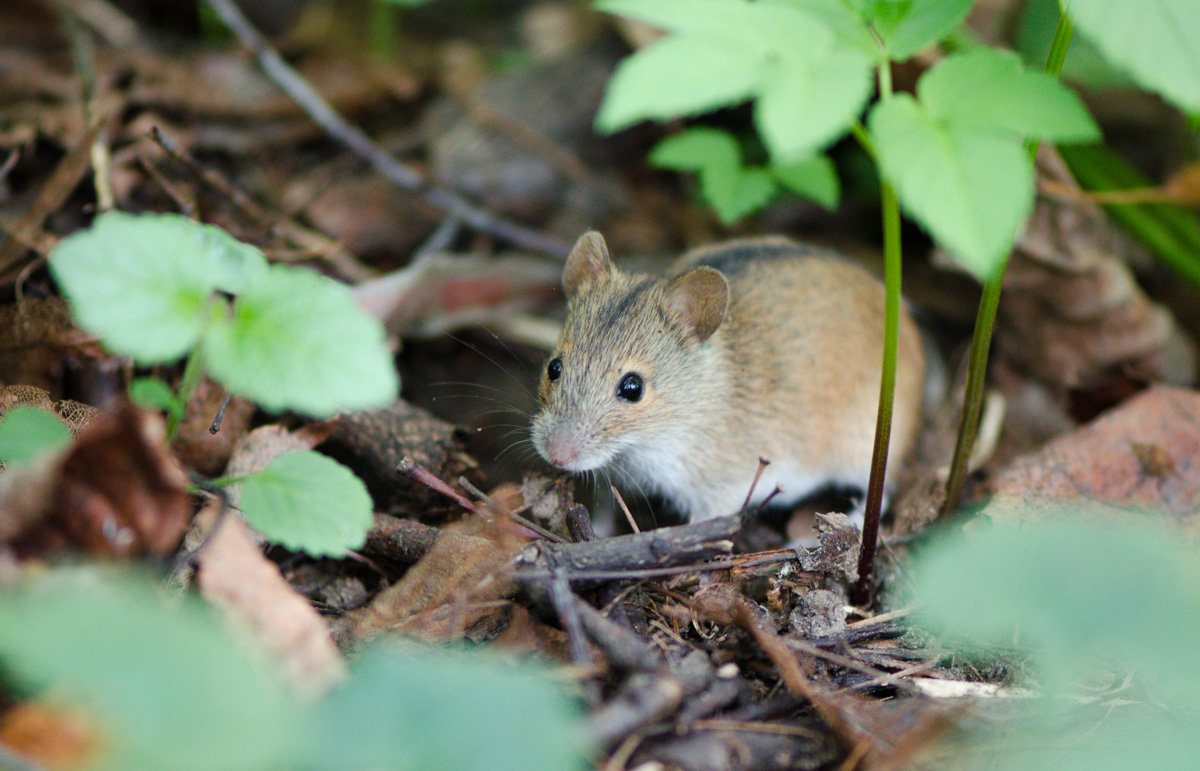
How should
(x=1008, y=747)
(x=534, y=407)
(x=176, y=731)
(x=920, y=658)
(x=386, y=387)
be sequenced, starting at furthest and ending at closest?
(x=534, y=407)
(x=920, y=658)
(x=1008, y=747)
(x=386, y=387)
(x=176, y=731)

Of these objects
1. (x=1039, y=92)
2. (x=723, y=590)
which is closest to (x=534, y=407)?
(x=723, y=590)

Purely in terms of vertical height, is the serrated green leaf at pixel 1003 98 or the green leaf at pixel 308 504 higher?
the serrated green leaf at pixel 1003 98

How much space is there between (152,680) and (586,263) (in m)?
3.10

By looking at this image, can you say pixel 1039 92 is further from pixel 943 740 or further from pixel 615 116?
pixel 943 740

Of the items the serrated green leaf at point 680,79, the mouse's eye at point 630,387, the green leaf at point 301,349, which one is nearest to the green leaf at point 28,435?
the green leaf at point 301,349

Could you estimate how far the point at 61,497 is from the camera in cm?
218

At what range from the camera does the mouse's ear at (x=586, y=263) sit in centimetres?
432

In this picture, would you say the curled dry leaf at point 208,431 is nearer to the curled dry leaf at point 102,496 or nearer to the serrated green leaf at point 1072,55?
the curled dry leaf at point 102,496

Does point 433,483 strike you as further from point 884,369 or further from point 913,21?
point 913,21

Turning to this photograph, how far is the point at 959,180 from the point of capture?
2.05m

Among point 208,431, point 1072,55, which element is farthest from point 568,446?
point 1072,55

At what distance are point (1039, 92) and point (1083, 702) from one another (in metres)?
1.90

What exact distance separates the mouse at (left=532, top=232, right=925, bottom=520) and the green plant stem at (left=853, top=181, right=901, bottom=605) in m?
1.01

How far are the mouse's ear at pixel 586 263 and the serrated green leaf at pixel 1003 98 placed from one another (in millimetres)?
2182
